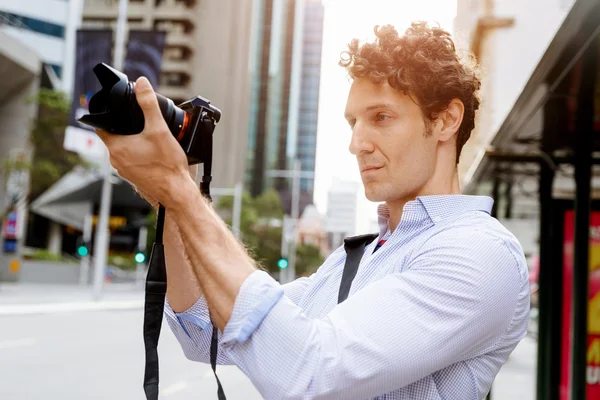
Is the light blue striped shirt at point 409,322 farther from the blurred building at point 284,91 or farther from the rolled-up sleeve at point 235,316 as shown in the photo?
the blurred building at point 284,91

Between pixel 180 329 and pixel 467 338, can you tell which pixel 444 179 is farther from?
pixel 180 329

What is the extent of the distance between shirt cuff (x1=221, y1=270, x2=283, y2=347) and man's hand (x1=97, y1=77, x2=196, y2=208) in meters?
0.20

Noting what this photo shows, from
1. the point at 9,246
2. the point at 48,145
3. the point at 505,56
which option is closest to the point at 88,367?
the point at 505,56

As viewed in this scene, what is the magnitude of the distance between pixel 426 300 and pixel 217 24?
238 feet

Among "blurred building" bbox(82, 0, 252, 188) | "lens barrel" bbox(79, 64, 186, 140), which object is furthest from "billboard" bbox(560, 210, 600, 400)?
"blurred building" bbox(82, 0, 252, 188)

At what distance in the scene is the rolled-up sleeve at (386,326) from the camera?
1265 millimetres

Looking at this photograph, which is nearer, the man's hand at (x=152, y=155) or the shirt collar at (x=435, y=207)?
the man's hand at (x=152, y=155)

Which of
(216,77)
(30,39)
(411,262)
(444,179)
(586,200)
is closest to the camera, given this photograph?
(411,262)

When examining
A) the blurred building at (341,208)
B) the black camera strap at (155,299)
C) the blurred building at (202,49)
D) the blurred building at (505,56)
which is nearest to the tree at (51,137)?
the blurred building at (341,208)

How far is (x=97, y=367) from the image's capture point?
10656 millimetres

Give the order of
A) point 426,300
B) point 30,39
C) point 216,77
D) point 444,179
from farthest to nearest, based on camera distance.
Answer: point 216,77
point 30,39
point 444,179
point 426,300

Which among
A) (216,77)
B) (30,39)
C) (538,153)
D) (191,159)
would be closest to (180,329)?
(191,159)

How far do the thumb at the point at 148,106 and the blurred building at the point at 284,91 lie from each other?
4052 inches

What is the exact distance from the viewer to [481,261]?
143cm
